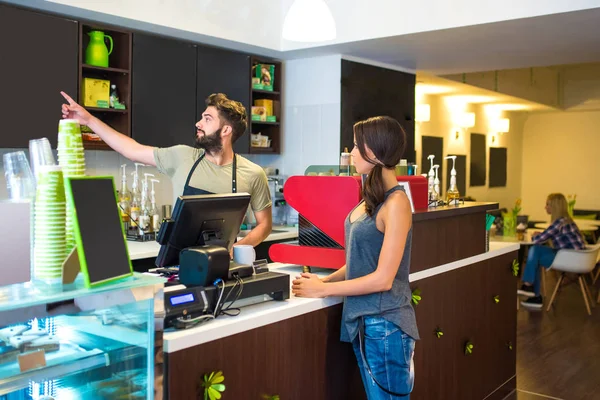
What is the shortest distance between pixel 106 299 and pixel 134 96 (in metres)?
3.09

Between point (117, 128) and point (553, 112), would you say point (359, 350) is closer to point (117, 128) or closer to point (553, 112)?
point (117, 128)

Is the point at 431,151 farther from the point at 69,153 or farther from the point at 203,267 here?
the point at 69,153

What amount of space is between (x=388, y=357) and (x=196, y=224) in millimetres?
881

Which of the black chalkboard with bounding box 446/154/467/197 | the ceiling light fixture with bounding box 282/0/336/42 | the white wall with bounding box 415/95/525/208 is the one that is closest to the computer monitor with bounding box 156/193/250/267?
the ceiling light fixture with bounding box 282/0/336/42

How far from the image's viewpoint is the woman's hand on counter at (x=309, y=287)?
2443 mm

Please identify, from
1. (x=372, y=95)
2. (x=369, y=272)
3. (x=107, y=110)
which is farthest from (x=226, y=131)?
(x=372, y=95)

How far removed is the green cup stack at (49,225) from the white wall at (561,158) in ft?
37.9

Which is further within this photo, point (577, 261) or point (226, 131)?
point (577, 261)

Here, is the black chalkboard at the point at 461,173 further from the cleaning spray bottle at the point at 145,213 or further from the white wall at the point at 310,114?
the cleaning spray bottle at the point at 145,213

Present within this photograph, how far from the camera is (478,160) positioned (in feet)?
33.4

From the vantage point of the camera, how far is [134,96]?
4473 millimetres

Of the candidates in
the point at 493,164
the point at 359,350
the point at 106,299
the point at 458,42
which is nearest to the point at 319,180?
the point at 359,350

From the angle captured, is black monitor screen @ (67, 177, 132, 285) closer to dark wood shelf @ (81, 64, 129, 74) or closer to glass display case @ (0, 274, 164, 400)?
glass display case @ (0, 274, 164, 400)

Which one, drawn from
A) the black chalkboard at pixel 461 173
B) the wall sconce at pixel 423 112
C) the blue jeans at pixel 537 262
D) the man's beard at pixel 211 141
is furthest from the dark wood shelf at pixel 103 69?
the black chalkboard at pixel 461 173
